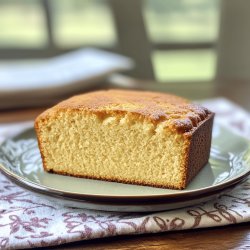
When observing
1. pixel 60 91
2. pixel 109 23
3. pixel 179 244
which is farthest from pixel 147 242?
pixel 109 23

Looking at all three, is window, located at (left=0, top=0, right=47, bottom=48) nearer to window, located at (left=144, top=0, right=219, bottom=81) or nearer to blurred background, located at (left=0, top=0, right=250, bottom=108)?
blurred background, located at (left=0, top=0, right=250, bottom=108)

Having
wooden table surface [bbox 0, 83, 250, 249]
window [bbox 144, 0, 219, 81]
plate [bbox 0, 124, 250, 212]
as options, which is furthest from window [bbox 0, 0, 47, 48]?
wooden table surface [bbox 0, 83, 250, 249]

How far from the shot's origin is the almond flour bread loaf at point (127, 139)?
907 millimetres

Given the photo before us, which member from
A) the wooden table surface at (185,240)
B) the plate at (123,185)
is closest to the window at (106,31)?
the plate at (123,185)

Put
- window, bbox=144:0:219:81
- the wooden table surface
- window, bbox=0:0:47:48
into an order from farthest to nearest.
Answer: window, bbox=144:0:219:81, window, bbox=0:0:47:48, the wooden table surface

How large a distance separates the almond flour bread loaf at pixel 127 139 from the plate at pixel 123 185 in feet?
0.08

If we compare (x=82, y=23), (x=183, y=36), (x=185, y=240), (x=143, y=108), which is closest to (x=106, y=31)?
(x=82, y=23)

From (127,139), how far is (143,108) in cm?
7

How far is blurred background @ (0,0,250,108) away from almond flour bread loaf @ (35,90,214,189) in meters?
1.67

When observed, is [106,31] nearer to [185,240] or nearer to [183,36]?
[183,36]

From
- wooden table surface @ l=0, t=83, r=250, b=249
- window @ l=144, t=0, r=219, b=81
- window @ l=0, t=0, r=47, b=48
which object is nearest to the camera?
wooden table surface @ l=0, t=83, r=250, b=249

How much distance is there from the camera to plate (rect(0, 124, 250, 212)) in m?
0.80

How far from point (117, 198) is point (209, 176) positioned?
0.25 meters

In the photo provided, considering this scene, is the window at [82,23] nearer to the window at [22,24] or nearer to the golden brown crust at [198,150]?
the window at [22,24]
